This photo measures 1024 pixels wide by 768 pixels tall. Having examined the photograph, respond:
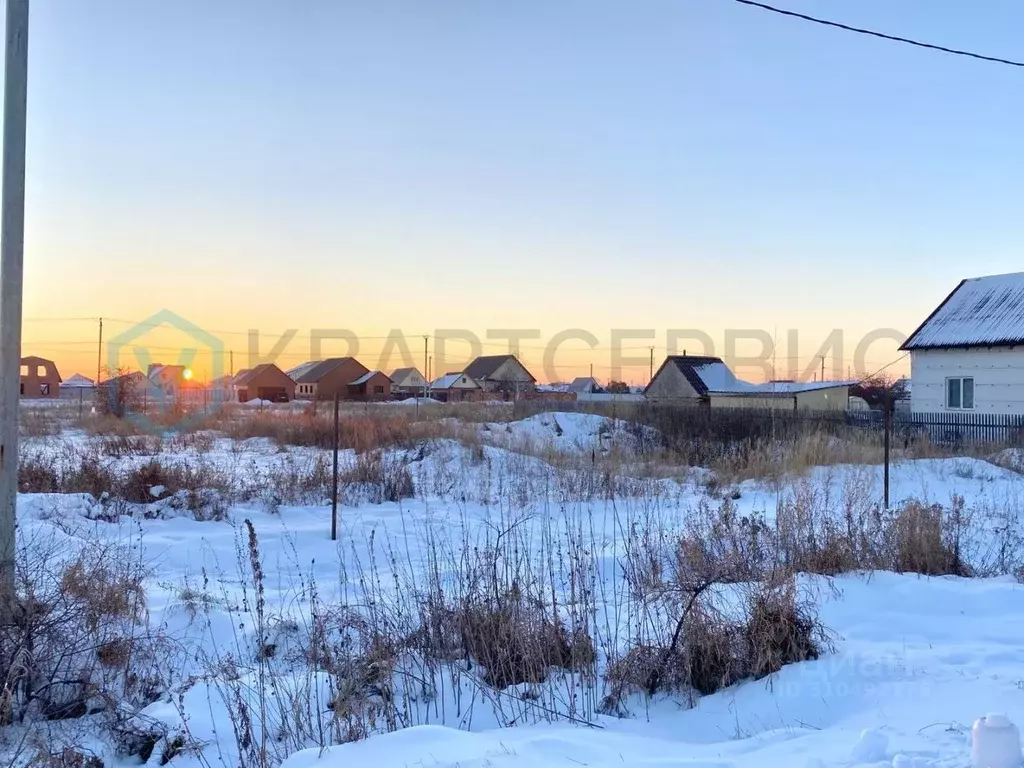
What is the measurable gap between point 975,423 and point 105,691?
21441 millimetres

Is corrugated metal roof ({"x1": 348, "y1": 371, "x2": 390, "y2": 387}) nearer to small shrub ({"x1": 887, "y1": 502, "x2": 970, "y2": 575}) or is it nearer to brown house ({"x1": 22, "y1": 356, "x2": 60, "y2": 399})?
brown house ({"x1": 22, "y1": 356, "x2": 60, "y2": 399})

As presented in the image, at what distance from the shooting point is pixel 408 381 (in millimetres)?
77938

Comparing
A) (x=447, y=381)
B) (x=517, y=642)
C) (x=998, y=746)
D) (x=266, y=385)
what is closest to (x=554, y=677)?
(x=517, y=642)

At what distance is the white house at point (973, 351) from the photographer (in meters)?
22.3

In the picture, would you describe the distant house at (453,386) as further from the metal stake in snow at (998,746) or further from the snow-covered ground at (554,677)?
the metal stake in snow at (998,746)

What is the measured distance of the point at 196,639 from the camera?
484 cm

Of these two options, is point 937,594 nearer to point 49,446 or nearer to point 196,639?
point 196,639

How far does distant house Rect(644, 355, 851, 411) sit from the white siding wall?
891cm

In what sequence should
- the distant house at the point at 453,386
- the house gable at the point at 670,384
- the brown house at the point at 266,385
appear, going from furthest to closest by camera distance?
the distant house at the point at 453,386
the brown house at the point at 266,385
the house gable at the point at 670,384

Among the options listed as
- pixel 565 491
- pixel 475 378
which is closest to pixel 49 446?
pixel 565 491

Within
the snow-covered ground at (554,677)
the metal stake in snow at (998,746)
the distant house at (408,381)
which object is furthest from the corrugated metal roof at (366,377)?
the metal stake in snow at (998,746)

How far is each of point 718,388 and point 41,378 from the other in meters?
68.6

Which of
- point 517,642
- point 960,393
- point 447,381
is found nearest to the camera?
point 517,642

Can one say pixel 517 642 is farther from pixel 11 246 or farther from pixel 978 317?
pixel 978 317
